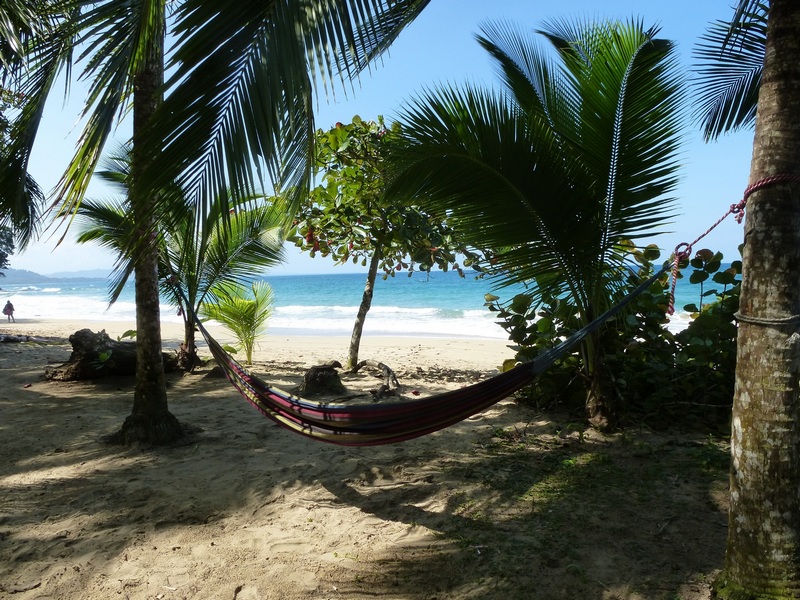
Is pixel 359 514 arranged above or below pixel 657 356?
below

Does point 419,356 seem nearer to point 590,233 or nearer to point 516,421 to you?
point 516,421

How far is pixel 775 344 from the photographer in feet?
4.83

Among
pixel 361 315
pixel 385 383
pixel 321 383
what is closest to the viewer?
pixel 321 383

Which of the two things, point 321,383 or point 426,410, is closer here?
point 426,410

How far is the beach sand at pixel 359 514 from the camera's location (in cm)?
176

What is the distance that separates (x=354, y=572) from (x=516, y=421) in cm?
173

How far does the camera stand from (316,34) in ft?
4.98

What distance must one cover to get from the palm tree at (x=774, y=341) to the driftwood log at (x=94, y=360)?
4.47 meters

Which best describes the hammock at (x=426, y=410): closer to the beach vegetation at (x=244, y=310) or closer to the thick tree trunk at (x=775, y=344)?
the thick tree trunk at (x=775, y=344)

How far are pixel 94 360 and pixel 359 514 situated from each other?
3393 mm

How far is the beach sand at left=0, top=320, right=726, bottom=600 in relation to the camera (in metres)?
1.76

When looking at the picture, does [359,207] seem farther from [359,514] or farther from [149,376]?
[359,514]

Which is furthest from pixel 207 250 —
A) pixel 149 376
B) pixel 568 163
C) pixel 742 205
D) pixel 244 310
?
pixel 742 205

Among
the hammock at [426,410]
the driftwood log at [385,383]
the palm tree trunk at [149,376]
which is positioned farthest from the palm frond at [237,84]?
the driftwood log at [385,383]
